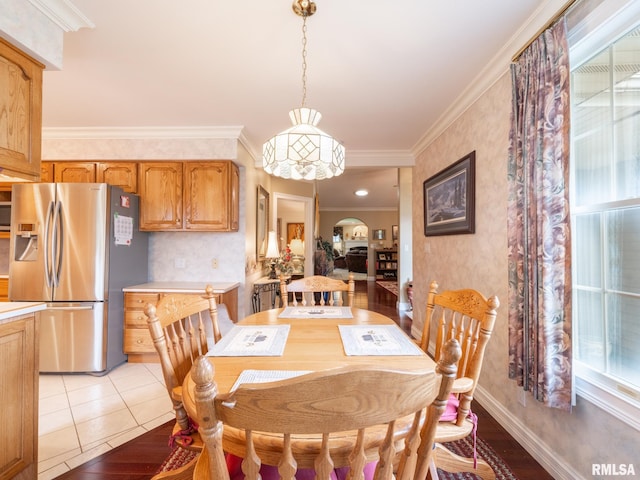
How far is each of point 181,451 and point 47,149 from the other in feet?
11.3

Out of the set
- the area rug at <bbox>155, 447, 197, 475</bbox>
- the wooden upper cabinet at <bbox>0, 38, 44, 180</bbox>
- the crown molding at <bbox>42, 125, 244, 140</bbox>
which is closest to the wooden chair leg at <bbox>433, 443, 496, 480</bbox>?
the area rug at <bbox>155, 447, 197, 475</bbox>

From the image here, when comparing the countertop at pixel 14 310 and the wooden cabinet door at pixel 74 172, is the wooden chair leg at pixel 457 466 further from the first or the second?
the wooden cabinet door at pixel 74 172

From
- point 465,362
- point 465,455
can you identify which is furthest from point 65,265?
point 465,455

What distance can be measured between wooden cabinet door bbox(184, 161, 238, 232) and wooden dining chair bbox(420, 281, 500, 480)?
2.37m

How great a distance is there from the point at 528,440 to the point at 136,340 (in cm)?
334

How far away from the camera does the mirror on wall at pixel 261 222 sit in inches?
168

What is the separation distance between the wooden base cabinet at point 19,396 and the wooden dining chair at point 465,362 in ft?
6.37

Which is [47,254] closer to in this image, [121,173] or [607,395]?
[121,173]

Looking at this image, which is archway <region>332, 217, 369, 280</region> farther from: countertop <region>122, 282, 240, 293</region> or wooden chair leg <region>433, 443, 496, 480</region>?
wooden chair leg <region>433, 443, 496, 480</region>

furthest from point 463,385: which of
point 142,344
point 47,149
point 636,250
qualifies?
point 47,149

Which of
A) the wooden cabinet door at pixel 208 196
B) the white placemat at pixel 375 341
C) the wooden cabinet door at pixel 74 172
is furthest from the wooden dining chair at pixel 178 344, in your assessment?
the wooden cabinet door at pixel 74 172

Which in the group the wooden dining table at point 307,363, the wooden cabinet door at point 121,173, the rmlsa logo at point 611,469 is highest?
the wooden cabinet door at point 121,173

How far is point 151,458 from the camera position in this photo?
1.74m

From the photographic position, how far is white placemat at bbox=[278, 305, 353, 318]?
189 cm
